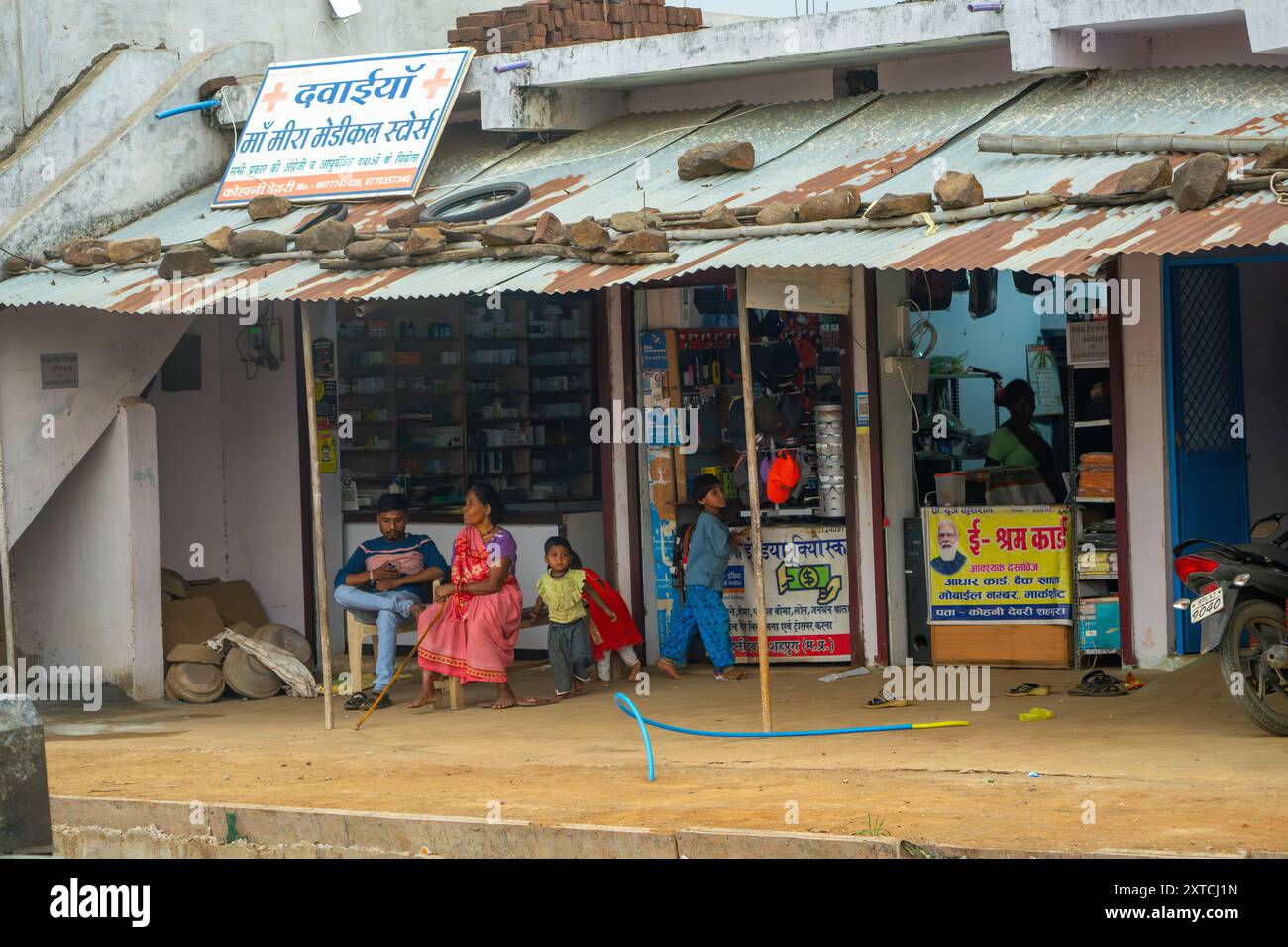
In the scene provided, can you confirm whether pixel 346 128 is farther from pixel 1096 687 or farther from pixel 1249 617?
pixel 1249 617

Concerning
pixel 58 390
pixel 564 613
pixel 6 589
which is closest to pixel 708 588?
pixel 564 613

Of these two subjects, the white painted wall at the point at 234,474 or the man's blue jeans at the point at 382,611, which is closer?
the man's blue jeans at the point at 382,611

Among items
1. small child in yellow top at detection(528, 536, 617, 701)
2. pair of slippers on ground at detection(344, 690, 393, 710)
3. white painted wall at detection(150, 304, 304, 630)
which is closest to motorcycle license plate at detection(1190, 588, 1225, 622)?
small child in yellow top at detection(528, 536, 617, 701)

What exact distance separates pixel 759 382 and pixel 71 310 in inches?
172

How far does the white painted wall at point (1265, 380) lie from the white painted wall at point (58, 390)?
22.2ft

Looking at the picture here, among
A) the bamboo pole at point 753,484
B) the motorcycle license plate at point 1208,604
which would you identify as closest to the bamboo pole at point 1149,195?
the bamboo pole at point 753,484

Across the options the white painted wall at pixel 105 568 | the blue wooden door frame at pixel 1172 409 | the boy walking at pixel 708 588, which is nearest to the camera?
the blue wooden door frame at pixel 1172 409

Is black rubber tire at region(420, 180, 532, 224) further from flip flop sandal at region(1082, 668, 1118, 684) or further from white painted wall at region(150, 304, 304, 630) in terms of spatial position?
flip flop sandal at region(1082, 668, 1118, 684)

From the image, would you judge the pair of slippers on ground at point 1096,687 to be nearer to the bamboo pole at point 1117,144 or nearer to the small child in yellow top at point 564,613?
the small child in yellow top at point 564,613

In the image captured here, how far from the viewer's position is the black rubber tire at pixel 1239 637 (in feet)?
30.2

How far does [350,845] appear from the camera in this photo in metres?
8.09
